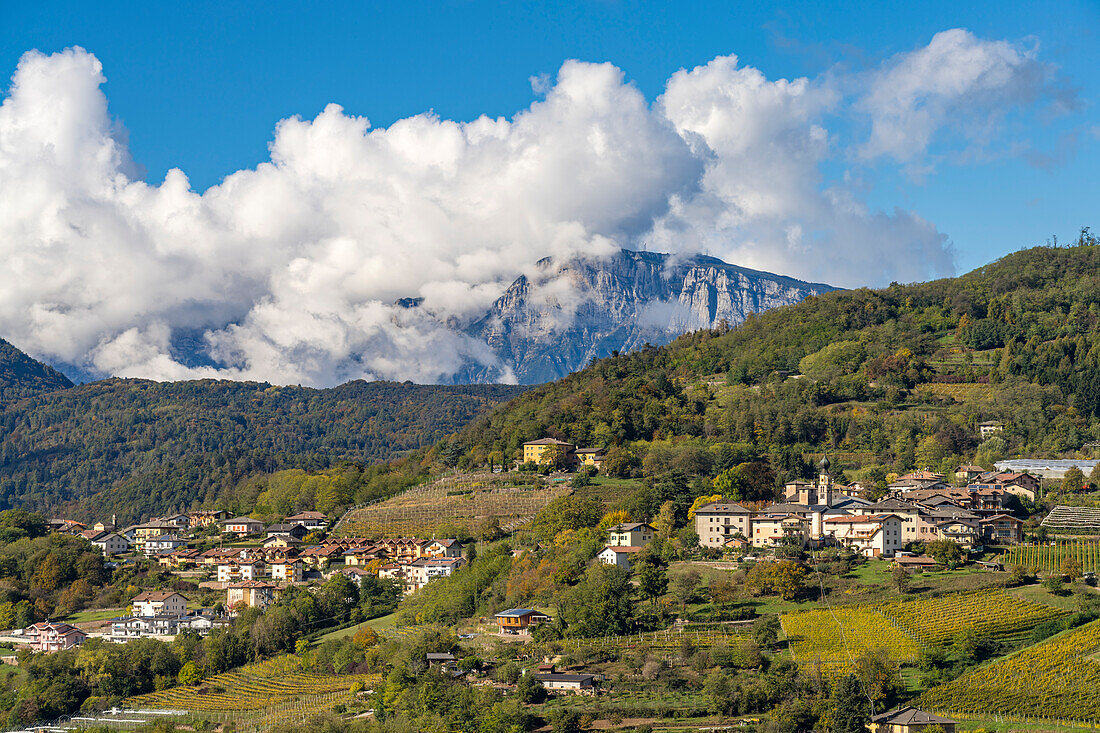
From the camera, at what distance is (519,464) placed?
8644cm

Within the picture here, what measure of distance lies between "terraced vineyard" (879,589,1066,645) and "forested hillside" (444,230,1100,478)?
29076mm

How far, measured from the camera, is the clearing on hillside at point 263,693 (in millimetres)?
49188

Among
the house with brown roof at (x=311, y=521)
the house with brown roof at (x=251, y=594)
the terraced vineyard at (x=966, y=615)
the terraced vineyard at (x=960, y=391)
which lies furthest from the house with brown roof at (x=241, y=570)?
the terraced vineyard at (x=960, y=391)

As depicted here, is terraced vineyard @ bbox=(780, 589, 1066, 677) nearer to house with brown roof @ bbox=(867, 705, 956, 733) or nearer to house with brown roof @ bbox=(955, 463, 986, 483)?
house with brown roof @ bbox=(867, 705, 956, 733)

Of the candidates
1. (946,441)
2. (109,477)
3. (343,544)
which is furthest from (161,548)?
(109,477)

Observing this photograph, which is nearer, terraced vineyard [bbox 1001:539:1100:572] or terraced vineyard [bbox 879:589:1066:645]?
terraced vineyard [bbox 879:589:1066:645]

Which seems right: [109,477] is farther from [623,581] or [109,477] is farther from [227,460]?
[623,581]

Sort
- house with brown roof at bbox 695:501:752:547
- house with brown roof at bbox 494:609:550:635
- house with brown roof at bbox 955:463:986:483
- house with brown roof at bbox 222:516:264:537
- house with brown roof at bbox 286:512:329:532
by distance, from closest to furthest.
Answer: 1. house with brown roof at bbox 494:609:550:635
2. house with brown roof at bbox 695:501:752:547
3. house with brown roof at bbox 955:463:986:483
4. house with brown roof at bbox 286:512:329:532
5. house with brown roof at bbox 222:516:264:537

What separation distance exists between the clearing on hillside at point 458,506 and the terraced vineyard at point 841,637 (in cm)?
2881

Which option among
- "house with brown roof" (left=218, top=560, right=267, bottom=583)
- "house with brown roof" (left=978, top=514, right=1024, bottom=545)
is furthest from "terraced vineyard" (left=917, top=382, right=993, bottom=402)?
"house with brown roof" (left=218, top=560, right=267, bottom=583)

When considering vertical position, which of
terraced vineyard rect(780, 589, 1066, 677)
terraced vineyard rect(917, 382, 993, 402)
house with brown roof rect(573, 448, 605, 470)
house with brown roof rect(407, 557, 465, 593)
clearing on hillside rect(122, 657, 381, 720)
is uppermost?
terraced vineyard rect(917, 382, 993, 402)

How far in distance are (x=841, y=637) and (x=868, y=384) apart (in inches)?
1977

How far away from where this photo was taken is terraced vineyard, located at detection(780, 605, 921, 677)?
4256 centimetres

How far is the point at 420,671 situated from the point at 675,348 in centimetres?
7061
